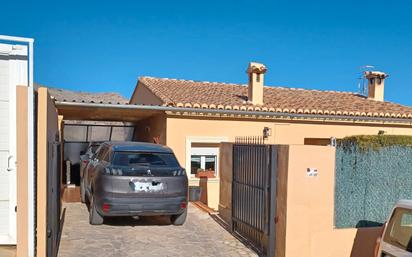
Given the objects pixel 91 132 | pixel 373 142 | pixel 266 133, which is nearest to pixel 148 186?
pixel 373 142

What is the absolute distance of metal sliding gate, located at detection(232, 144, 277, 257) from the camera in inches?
255

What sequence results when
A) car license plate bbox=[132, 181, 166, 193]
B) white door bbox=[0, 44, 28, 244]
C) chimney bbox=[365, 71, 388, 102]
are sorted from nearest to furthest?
white door bbox=[0, 44, 28, 244], car license plate bbox=[132, 181, 166, 193], chimney bbox=[365, 71, 388, 102]

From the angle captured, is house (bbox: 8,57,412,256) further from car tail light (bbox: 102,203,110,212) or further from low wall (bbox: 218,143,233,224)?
car tail light (bbox: 102,203,110,212)

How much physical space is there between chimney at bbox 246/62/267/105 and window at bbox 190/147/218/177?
3167mm

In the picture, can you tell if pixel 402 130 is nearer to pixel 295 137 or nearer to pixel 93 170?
pixel 295 137

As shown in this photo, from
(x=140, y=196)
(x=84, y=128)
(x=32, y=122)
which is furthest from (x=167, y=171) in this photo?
(x=84, y=128)

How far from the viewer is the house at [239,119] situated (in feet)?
42.2

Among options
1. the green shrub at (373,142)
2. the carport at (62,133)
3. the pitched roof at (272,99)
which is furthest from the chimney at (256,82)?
the green shrub at (373,142)

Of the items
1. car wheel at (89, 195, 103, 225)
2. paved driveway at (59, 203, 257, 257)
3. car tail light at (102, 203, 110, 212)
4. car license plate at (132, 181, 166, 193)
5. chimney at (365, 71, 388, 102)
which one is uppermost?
chimney at (365, 71, 388, 102)

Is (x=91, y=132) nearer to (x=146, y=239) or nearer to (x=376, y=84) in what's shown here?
(x=146, y=239)

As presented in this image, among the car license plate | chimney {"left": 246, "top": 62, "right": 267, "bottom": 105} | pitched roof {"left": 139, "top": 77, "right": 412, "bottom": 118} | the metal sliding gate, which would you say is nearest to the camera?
the metal sliding gate

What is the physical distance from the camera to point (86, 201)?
422 inches

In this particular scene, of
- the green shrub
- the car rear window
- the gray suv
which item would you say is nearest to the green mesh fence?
the green shrub

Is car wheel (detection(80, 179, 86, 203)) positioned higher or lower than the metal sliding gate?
lower
